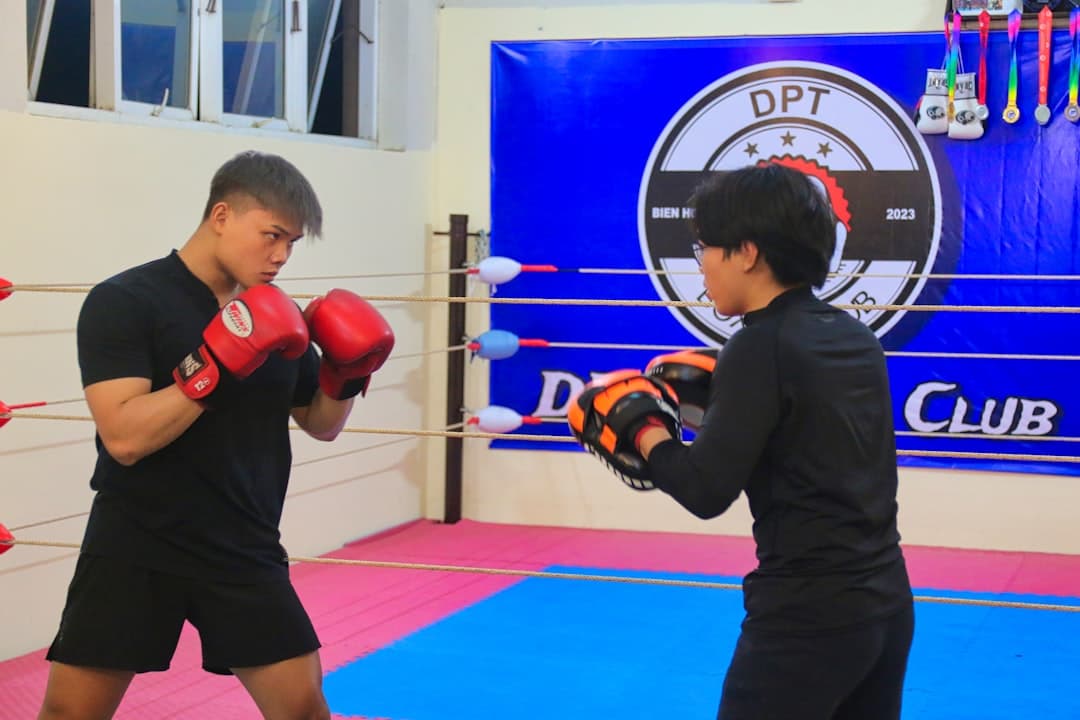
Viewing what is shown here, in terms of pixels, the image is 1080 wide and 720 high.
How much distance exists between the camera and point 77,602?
175 cm

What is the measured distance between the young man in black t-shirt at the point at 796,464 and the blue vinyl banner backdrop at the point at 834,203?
112 inches

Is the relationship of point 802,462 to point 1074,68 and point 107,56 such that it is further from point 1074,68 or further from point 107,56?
point 1074,68

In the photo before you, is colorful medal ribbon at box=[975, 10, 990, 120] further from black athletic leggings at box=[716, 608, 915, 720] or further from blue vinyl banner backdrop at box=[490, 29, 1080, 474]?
black athletic leggings at box=[716, 608, 915, 720]

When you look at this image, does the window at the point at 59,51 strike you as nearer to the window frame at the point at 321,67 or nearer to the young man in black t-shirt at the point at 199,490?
the window frame at the point at 321,67

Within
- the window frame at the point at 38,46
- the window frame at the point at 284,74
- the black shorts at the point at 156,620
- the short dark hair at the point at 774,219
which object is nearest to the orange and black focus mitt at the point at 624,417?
the short dark hair at the point at 774,219

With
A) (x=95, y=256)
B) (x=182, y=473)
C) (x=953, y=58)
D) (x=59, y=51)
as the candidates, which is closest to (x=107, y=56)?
(x=59, y=51)

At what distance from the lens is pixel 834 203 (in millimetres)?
4539

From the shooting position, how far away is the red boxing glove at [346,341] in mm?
1857

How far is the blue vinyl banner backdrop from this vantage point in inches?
171

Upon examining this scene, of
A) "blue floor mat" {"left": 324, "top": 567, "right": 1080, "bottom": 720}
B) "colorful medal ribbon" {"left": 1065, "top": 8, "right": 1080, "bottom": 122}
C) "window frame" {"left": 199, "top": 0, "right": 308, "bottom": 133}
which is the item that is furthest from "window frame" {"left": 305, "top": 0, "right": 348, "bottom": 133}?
"colorful medal ribbon" {"left": 1065, "top": 8, "right": 1080, "bottom": 122}

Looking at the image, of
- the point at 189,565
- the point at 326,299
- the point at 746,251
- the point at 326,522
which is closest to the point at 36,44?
the point at 326,522

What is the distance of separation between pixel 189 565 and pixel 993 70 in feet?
11.2

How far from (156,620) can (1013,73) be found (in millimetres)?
3426

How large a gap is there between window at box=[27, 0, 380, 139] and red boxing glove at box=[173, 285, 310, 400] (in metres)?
2.18
